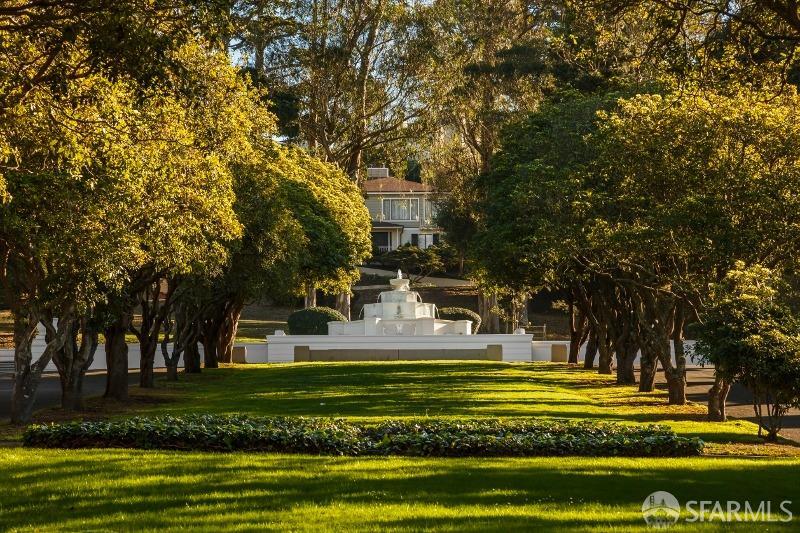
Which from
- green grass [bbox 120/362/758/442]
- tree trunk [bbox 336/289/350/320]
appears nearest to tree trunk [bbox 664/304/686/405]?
green grass [bbox 120/362/758/442]

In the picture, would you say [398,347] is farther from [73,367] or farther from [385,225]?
[385,225]

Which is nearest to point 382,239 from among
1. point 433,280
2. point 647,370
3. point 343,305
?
point 433,280

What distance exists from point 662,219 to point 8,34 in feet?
45.0

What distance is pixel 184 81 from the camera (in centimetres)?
1388

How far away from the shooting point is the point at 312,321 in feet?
183

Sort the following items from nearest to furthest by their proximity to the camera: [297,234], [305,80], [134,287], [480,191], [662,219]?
[662,219] → [134,287] → [297,234] → [480,191] → [305,80]

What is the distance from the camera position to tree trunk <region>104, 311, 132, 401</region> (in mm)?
27469

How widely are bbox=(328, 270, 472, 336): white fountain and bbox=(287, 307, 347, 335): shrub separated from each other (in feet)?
5.83

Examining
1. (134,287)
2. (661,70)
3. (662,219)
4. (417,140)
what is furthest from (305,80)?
(661,70)

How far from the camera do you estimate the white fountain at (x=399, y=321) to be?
5328 centimetres

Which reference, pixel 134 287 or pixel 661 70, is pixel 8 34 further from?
pixel 134 287

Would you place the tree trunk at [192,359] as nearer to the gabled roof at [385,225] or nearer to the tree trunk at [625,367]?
the tree trunk at [625,367]

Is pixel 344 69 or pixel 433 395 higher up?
pixel 344 69

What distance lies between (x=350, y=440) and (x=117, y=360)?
1357cm
